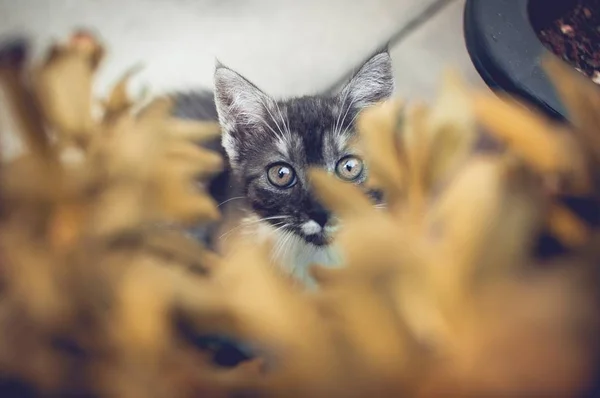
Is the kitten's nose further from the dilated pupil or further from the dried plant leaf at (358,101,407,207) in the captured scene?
the dried plant leaf at (358,101,407,207)

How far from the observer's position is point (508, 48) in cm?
79

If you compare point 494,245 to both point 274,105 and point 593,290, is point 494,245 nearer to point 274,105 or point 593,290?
point 593,290

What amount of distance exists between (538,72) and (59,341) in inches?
26.2

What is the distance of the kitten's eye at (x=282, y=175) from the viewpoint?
78cm

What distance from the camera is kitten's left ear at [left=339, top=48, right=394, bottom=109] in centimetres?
78

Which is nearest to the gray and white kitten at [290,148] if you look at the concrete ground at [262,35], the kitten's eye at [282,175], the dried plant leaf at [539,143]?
the kitten's eye at [282,175]

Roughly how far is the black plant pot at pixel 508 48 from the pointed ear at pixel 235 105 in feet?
1.00

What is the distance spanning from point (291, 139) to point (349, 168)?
94 mm

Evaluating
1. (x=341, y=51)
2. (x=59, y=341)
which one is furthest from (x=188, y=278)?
(x=341, y=51)

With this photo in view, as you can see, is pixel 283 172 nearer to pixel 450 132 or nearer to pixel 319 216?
pixel 319 216

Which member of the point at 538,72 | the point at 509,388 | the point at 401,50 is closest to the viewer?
the point at 509,388

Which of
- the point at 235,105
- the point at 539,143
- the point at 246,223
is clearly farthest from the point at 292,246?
the point at 539,143

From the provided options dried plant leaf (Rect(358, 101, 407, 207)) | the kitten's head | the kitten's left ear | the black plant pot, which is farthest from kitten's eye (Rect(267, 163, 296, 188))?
dried plant leaf (Rect(358, 101, 407, 207))

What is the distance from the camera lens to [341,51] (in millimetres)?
1166
